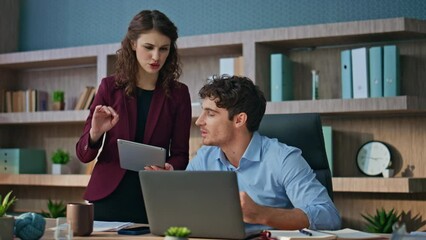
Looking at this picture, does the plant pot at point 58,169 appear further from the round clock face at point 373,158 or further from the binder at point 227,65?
the round clock face at point 373,158

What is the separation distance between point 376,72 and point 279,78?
52 cm

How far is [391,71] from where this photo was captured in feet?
11.6

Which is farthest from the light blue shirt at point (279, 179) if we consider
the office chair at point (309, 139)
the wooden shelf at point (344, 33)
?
the wooden shelf at point (344, 33)

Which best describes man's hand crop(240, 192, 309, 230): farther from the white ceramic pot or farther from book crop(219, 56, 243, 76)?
book crop(219, 56, 243, 76)

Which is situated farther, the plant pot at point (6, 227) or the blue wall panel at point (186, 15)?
the blue wall panel at point (186, 15)

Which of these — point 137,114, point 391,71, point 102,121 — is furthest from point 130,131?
point 391,71

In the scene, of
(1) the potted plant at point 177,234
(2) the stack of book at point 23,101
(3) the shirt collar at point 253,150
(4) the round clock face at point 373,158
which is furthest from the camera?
(2) the stack of book at point 23,101

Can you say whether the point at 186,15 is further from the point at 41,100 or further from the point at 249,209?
the point at 249,209

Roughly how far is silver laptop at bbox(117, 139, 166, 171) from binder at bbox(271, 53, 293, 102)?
1416mm

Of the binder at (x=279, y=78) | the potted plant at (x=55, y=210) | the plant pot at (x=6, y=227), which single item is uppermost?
the binder at (x=279, y=78)

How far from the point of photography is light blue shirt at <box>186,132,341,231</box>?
200cm

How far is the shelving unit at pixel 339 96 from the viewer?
3.54m

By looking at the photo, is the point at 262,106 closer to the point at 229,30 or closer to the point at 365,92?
the point at 365,92

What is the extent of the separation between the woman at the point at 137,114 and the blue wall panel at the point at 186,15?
1.47 m
